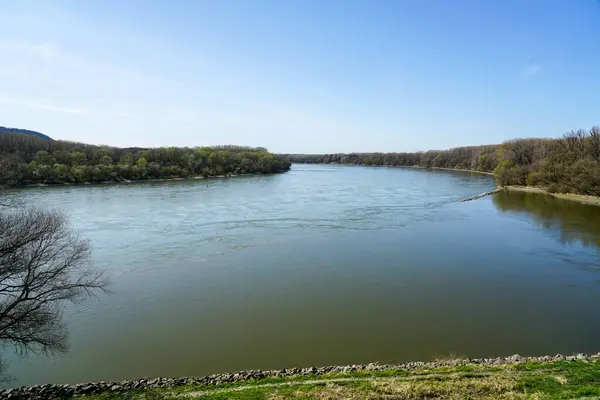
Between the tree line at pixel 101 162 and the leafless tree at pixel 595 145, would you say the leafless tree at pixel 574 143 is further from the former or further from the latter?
the tree line at pixel 101 162

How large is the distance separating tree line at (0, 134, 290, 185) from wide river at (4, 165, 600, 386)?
32.3m

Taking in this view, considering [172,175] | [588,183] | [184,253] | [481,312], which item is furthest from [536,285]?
[172,175]

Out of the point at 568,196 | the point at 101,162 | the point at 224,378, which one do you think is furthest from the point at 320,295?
the point at 101,162

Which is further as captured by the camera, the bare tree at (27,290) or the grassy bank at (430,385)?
the bare tree at (27,290)

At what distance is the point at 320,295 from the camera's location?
12.7 m

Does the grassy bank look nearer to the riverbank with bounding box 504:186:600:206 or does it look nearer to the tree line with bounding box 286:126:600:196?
the riverbank with bounding box 504:186:600:206

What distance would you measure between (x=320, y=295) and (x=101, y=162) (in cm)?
6021

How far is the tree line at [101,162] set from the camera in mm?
52438

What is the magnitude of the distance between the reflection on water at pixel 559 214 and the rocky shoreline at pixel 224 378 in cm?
1518

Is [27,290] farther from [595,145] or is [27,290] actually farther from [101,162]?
[101,162]

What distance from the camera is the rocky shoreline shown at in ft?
24.0

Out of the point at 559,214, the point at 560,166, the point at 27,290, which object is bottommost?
the point at 559,214

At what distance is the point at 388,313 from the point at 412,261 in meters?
5.84

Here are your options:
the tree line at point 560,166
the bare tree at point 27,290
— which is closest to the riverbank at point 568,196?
the tree line at point 560,166
